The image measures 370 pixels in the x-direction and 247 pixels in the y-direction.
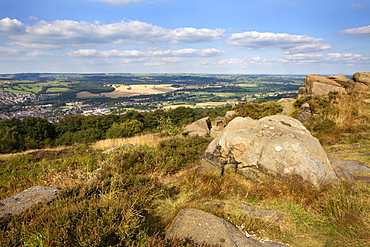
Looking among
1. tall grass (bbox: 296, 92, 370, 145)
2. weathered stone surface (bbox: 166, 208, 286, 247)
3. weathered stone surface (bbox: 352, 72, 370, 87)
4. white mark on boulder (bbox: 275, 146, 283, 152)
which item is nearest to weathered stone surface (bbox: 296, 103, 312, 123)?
tall grass (bbox: 296, 92, 370, 145)

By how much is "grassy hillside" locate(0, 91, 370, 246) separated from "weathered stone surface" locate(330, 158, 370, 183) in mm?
472

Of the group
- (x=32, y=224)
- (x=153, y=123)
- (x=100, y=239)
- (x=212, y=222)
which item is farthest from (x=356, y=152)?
(x=153, y=123)

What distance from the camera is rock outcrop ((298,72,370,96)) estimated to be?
19.8m

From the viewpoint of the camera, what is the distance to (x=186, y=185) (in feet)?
21.2

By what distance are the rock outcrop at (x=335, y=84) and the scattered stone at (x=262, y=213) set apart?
18.6m

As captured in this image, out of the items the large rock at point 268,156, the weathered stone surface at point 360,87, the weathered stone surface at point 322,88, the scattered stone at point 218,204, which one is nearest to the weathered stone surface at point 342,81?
the weathered stone surface at point 360,87

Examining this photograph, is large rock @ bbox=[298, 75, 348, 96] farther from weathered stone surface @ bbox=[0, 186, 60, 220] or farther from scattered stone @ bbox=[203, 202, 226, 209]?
weathered stone surface @ bbox=[0, 186, 60, 220]

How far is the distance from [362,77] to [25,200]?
2817 centimetres

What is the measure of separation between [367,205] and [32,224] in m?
6.63

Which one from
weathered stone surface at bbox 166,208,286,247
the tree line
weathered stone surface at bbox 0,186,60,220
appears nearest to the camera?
weathered stone surface at bbox 166,208,286,247

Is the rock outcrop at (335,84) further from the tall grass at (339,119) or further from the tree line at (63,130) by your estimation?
the tree line at (63,130)

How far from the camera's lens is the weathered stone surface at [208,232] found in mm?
3422

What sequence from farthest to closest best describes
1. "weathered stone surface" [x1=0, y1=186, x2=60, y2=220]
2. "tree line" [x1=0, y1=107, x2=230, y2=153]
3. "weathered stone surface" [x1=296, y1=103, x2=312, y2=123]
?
1. "tree line" [x1=0, y1=107, x2=230, y2=153]
2. "weathered stone surface" [x1=296, y1=103, x2=312, y2=123]
3. "weathered stone surface" [x1=0, y1=186, x2=60, y2=220]

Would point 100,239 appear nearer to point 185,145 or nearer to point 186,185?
point 186,185
